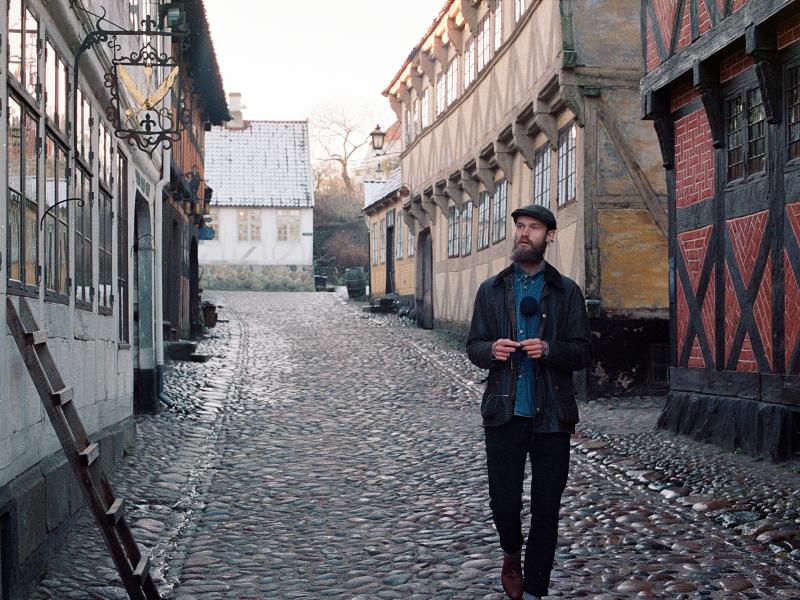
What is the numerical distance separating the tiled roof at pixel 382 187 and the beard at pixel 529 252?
26492 mm

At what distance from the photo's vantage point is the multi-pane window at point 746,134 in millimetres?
9242

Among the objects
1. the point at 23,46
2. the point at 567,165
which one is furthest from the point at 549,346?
the point at 567,165

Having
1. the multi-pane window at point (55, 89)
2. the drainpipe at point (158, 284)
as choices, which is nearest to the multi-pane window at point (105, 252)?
the multi-pane window at point (55, 89)

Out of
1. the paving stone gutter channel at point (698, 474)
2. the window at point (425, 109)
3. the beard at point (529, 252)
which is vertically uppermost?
the window at point (425, 109)

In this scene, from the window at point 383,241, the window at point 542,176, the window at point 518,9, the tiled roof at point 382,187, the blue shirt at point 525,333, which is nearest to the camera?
the blue shirt at point 525,333

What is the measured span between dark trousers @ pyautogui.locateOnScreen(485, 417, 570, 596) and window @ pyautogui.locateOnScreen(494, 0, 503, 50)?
1410 cm

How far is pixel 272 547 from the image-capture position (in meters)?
6.39

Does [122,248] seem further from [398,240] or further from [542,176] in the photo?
[398,240]

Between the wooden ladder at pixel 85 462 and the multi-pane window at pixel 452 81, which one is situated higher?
the multi-pane window at pixel 452 81

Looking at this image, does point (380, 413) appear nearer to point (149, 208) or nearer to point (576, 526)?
point (149, 208)

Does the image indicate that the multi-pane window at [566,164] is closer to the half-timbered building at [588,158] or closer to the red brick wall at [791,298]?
the half-timbered building at [588,158]

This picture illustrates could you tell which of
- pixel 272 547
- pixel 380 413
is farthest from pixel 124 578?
pixel 380 413

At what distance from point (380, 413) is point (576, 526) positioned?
6.09 meters

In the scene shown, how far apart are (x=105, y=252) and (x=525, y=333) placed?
200 inches
